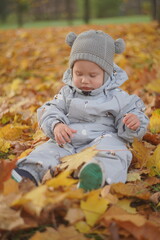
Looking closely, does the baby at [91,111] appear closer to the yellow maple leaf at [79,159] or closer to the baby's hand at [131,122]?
the baby's hand at [131,122]

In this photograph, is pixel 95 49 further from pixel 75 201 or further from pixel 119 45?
pixel 75 201

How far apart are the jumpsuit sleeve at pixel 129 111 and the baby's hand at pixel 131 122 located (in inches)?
3.8

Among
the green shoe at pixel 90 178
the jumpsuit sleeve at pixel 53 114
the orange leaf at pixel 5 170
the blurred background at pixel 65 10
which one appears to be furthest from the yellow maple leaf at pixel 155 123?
the blurred background at pixel 65 10

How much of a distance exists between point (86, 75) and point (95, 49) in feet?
0.61

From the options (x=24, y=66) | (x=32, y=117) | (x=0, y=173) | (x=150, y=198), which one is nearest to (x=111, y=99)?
(x=150, y=198)

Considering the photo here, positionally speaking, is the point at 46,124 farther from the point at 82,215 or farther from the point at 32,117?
the point at 32,117

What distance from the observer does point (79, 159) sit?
197cm

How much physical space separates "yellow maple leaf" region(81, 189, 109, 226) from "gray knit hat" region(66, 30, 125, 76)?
106 cm

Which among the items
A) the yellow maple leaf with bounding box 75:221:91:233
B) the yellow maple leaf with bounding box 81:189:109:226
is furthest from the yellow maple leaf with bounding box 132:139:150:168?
the yellow maple leaf with bounding box 75:221:91:233

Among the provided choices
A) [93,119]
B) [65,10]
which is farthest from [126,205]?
[65,10]

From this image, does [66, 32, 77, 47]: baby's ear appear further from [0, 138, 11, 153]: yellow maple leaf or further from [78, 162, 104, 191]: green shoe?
[78, 162, 104, 191]: green shoe

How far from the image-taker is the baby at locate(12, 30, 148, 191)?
2.25 metres

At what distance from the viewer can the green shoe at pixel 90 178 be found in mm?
1831

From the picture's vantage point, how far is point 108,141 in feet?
7.46
